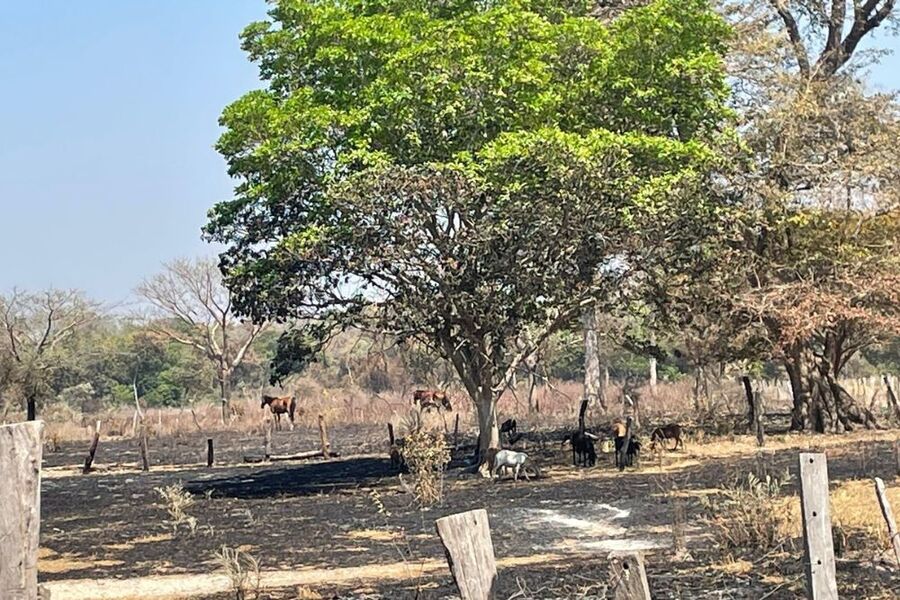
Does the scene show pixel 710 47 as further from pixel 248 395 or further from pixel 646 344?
pixel 248 395

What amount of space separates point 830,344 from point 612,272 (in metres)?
9.46

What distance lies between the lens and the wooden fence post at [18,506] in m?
4.60

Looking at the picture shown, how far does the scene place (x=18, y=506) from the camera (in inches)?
183

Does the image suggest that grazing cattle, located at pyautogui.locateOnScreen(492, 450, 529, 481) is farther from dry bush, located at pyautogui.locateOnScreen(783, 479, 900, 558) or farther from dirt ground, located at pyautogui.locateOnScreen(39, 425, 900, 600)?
dry bush, located at pyautogui.locateOnScreen(783, 479, 900, 558)

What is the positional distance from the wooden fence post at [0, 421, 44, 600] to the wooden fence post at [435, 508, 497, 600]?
170cm

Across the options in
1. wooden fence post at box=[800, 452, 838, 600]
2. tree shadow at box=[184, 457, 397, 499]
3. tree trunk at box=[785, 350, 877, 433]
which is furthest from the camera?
tree trunk at box=[785, 350, 877, 433]

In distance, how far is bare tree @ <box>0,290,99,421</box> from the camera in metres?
45.0

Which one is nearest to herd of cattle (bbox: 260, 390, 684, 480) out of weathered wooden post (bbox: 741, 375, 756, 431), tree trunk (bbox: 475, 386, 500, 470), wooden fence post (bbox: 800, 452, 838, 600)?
tree trunk (bbox: 475, 386, 500, 470)

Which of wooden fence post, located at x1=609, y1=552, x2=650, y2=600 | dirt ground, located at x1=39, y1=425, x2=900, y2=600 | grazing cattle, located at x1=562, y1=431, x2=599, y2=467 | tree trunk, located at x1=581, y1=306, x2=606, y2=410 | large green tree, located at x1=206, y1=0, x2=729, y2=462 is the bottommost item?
dirt ground, located at x1=39, y1=425, x2=900, y2=600

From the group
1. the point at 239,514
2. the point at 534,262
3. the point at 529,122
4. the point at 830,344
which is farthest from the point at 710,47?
the point at 239,514

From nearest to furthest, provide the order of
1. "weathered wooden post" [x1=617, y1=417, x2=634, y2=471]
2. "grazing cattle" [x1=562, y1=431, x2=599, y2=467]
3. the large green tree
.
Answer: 1. the large green tree
2. "weathered wooden post" [x1=617, y1=417, x2=634, y2=471]
3. "grazing cattle" [x1=562, y1=431, x2=599, y2=467]

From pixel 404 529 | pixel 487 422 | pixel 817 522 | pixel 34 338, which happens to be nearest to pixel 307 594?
pixel 404 529

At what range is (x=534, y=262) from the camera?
22.8 metres

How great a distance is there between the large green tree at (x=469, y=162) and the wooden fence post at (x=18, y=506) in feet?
54.3
